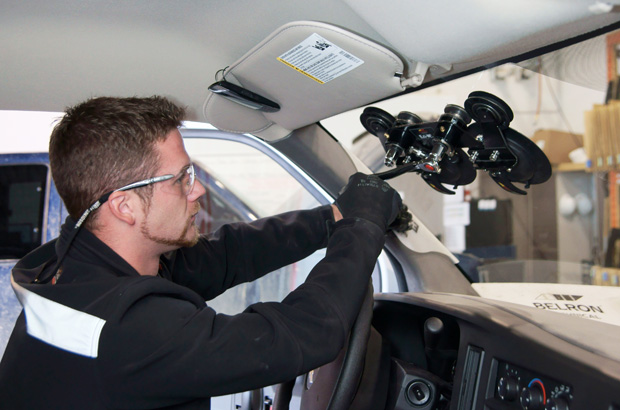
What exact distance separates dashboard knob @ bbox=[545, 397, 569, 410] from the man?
0.40 metres

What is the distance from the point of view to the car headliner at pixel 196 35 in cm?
94

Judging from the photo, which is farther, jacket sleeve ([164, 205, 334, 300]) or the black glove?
jacket sleeve ([164, 205, 334, 300])

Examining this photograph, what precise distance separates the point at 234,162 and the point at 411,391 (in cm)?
279

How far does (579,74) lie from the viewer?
1.23 metres

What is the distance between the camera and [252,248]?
1618 mm

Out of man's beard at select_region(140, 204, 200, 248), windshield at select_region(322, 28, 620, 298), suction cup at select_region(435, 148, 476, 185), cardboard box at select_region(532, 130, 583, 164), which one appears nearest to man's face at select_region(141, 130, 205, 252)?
man's beard at select_region(140, 204, 200, 248)

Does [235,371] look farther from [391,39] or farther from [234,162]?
[234,162]

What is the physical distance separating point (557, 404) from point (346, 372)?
1.42 feet

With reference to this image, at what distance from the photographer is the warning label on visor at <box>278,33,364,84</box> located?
119 centimetres

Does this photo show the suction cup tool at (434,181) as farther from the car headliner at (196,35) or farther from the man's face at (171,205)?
the man's face at (171,205)

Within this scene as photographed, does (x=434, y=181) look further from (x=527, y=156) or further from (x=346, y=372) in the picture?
(x=346, y=372)

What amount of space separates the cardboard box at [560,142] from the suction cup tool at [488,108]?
407 mm

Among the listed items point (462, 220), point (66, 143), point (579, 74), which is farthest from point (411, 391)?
point (462, 220)

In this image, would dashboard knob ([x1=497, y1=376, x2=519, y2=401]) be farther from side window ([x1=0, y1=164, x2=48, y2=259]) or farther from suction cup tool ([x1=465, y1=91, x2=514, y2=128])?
side window ([x1=0, y1=164, x2=48, y2=259])
